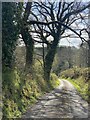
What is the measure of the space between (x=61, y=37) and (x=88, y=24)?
23.0 ft

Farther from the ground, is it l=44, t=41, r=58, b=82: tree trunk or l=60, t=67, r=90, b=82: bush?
l=44, t=41, r=58, b=82: tree trunk

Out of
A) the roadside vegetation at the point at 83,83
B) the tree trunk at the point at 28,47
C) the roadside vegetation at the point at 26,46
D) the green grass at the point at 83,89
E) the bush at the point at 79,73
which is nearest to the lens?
the roadside vegetation at the point at 26,46

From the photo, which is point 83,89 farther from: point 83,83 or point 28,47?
point 28,47

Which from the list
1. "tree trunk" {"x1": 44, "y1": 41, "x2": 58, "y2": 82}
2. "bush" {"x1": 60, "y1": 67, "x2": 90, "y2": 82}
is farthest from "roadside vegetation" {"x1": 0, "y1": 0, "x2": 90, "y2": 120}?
"bush" {"x1": 60, "y1": 67, "x2": 90, "y2": 82}

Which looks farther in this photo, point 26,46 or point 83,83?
point 83,83

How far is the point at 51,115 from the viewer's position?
448 inches

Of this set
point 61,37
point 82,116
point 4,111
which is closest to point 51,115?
point 82,116

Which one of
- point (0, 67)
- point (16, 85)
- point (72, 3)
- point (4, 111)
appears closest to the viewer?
point (4, 111)

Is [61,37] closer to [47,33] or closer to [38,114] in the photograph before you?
[47,33]

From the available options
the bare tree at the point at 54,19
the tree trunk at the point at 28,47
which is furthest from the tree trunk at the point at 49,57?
the tree trunk at the point at 28,47

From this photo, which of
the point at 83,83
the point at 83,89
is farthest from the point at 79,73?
the point at 83,89

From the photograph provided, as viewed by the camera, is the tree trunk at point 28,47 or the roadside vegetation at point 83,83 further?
the tree trunk at point 28,47

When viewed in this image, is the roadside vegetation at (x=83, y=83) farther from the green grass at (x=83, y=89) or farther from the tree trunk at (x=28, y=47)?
the tree trunk at (x=28, y=47)

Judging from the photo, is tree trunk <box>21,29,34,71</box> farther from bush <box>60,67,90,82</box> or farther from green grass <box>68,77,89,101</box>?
bush <box>60,67,90,82</box>
